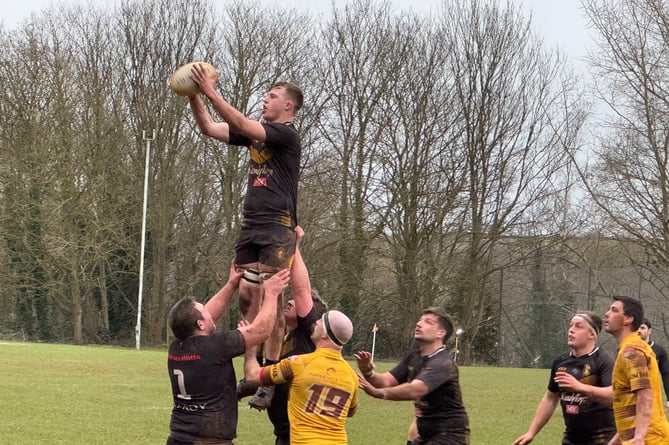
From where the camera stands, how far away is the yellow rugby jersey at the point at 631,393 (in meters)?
7.84

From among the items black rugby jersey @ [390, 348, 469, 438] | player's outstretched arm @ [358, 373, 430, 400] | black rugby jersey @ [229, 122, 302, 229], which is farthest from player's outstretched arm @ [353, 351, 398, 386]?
black rugby jersey @ [229, 122, 302, 229]

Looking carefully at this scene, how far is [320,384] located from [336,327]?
43 centimetres

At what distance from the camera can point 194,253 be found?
41469 mm

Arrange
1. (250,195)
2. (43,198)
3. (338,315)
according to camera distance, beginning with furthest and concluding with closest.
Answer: (43,198), (250,195), (338,315)

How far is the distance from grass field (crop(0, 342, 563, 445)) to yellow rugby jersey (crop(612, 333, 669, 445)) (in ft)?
17.6

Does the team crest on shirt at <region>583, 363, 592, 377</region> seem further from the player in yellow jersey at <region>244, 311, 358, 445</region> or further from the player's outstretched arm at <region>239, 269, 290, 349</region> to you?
the player's outstretched arm at <region>239, 269, 290, 349</region>

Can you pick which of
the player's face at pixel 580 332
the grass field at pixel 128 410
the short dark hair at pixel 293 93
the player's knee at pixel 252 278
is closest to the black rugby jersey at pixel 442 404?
the player's face at pixel 580 332

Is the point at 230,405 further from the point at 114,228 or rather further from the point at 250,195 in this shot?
the point at 114,228

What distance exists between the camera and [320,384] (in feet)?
20.7

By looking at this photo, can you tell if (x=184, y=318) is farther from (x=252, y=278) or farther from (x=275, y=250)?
(x=275, y=250)

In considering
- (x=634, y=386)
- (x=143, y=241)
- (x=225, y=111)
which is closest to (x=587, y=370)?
(x=634, y=386)

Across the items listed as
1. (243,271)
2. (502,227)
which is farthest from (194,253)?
(243,271)

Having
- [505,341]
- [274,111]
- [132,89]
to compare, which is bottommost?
[505,341]

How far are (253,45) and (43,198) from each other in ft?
37.4
